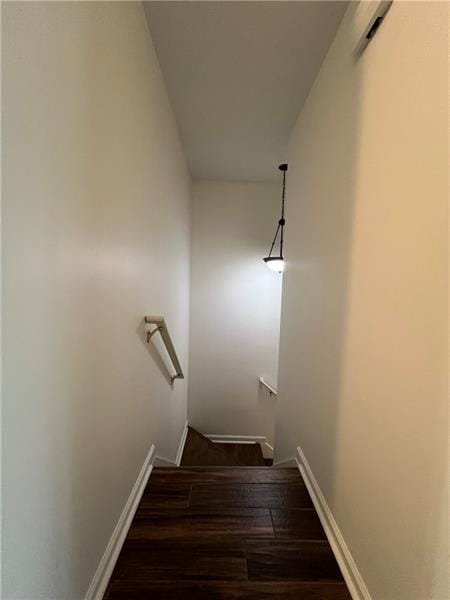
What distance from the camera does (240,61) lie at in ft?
5.92

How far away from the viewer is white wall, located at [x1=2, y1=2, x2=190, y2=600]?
643mm

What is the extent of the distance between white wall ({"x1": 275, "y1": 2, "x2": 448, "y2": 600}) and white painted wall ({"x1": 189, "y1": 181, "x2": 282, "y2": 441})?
2300mm

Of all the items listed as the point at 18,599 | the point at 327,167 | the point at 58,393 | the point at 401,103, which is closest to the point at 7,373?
the point at 58,393

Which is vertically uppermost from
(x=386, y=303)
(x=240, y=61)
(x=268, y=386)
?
(x=240, y=61)

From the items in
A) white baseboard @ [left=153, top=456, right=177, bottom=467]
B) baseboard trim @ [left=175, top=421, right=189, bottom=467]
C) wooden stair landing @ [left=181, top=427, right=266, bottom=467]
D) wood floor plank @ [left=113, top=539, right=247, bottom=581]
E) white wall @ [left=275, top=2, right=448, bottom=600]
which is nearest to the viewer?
white wall @ [left=275, top=2, right=448, bottom=600]

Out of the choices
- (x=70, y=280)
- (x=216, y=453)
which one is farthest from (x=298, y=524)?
(x=216, y=453)

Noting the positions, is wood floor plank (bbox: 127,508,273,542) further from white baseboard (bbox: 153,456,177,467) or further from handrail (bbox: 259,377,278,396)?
handrail (bbox: 259,377,278,396)

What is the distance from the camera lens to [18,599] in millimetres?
680

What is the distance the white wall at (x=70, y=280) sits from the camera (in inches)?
25.3

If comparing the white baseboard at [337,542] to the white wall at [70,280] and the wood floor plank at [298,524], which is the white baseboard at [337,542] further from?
the white wall at [70,280]

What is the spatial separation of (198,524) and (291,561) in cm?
43

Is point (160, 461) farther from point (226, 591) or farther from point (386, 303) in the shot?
point (386, 303)

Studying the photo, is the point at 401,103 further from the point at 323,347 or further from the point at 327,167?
the point at 323,347

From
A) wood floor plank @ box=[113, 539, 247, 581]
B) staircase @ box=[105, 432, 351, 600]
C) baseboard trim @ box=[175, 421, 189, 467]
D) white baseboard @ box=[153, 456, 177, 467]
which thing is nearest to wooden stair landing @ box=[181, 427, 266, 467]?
baseboard trim @ box=[175, 421, 189, 467]
